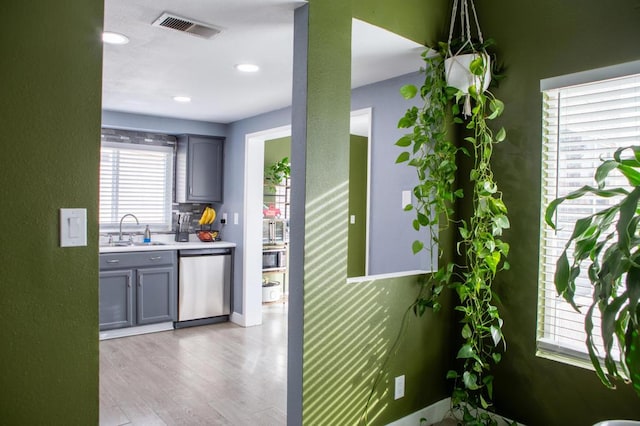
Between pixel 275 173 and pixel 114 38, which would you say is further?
pixel 275 173

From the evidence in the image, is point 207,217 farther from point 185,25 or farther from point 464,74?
point 464,74

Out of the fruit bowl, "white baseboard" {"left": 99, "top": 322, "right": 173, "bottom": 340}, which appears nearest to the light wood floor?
"white baseboard" {"left": 99, "top": 322, "right": 173, "bottom": 340}

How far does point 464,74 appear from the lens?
2.49 meters

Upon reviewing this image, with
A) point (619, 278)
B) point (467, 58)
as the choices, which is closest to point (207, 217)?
point (467, 58)

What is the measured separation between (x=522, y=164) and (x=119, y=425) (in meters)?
2.80

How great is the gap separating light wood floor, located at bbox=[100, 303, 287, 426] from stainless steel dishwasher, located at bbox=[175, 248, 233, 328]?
176 mm

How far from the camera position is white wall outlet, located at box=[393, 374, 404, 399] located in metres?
2.58

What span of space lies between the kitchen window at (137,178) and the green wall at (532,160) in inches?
156

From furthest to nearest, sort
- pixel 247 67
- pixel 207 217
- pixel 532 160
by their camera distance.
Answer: pixel 207 217
pixel 247 67
pixel 532 160

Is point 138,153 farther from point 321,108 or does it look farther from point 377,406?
point 377,406

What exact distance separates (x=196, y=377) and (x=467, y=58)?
290 centimetres

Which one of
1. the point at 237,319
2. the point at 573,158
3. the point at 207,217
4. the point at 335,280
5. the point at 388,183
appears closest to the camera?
the point at 335,280

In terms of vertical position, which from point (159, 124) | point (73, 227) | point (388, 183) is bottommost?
point (73, 227)

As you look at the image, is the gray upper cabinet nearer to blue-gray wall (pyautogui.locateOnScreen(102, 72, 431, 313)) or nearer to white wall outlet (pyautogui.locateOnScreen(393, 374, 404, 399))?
blue-gray wall (pyautogui.locateOnScreen(102, 72, 431, 313))
